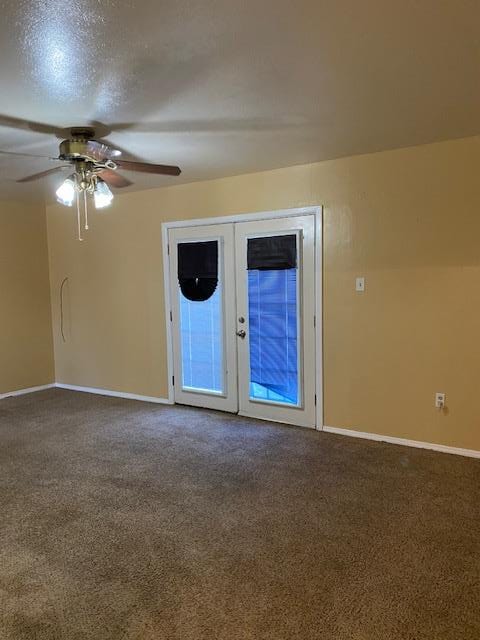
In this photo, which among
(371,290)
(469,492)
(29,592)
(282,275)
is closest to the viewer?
(29,592)

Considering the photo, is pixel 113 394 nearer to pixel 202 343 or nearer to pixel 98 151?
pixel 202 343

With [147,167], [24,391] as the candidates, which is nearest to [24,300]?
[24,391]

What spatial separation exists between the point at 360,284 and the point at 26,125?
8.99 ft

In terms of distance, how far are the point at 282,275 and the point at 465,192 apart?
5.30 feet

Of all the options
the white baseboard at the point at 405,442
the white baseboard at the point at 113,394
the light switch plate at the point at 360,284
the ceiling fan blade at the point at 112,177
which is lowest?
the white baseboard at the point at 405,442

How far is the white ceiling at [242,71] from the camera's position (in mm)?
1653

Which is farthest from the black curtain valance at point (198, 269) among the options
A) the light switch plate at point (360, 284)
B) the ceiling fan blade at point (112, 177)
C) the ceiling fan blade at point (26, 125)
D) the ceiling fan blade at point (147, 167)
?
the ceiling fan blade at point (26, 125)

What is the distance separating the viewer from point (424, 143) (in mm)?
3309

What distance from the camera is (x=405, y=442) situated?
3623 mm

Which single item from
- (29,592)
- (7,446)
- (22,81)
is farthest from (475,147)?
(7,446)

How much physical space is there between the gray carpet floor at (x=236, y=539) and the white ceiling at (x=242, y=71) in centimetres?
240

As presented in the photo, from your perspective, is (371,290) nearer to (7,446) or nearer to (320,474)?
(320,474)

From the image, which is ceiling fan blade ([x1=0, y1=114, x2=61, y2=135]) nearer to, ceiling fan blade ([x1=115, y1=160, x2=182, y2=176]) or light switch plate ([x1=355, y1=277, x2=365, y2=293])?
ceiling fan blade ([x1=115, y1=160, x2=182, y2=176])

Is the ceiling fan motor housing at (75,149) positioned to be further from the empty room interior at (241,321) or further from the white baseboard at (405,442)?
the white baseboard at (405,442)
